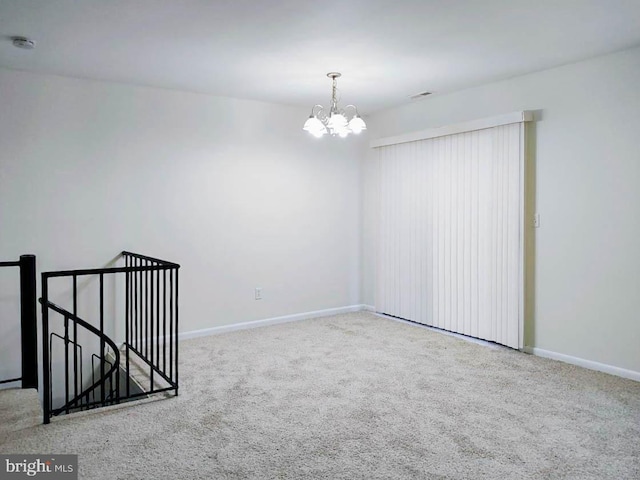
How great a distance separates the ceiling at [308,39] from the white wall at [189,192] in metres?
0.33

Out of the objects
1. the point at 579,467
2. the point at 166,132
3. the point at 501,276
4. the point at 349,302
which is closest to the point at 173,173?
the point at 166,132

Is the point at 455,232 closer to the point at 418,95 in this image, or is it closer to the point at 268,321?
the point at 418,95

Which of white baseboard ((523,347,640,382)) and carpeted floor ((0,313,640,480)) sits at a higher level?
white baseboard ((523,347,640,382))

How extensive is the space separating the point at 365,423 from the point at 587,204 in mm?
2442

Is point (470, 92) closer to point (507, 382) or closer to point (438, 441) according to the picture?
point (507, 382)

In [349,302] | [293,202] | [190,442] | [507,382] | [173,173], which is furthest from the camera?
[349,302]

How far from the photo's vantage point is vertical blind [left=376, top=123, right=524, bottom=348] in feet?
14.4

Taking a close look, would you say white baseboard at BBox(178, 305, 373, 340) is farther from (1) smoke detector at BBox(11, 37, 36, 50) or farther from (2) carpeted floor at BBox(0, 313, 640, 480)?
(1) smoke detector at BBox(11, 37, 36, 50)

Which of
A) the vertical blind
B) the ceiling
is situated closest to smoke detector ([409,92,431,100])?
the ceiling

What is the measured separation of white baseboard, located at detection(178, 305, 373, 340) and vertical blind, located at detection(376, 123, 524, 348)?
445mm

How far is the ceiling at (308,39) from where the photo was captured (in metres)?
2.82

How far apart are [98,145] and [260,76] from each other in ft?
5.06

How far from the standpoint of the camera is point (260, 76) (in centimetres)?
423

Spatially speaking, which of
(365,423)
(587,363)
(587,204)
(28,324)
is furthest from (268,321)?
(587,204)
